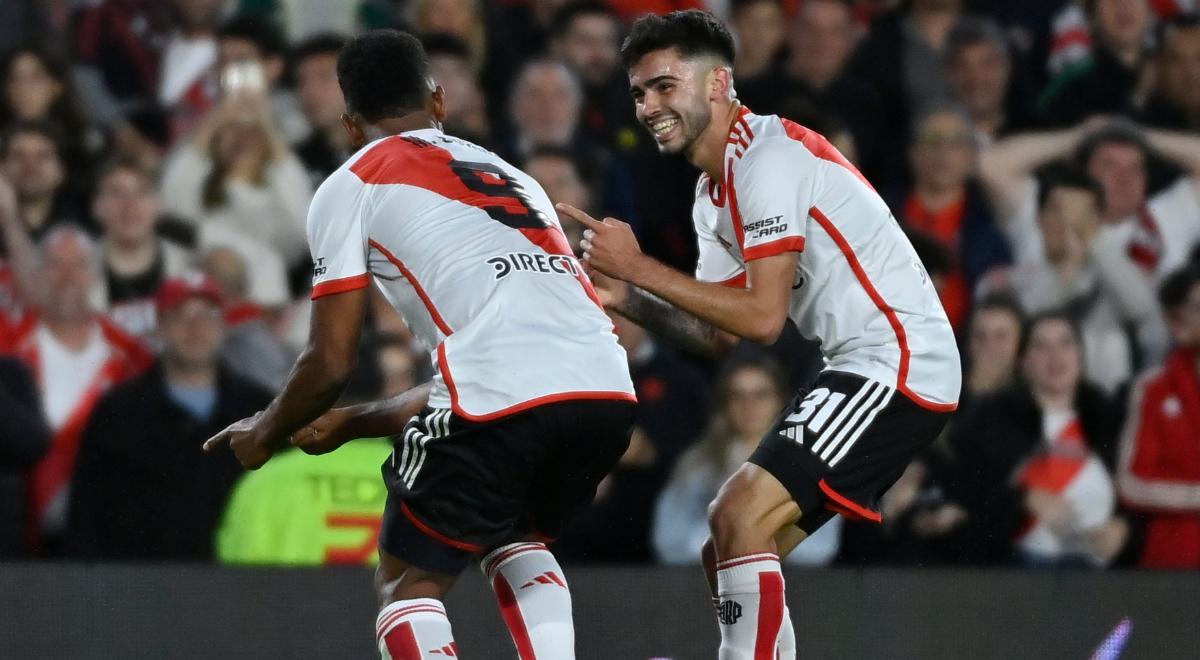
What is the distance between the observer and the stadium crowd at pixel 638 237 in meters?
6.23

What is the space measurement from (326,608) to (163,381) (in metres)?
1.21

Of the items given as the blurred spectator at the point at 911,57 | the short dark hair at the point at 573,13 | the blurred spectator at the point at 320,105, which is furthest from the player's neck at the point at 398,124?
the blurred spectator at the point at 911,57

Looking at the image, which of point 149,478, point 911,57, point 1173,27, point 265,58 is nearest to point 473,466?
point 149,478

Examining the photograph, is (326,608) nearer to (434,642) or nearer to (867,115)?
(434,642)

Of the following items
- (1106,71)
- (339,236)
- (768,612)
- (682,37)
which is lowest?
(768,612)

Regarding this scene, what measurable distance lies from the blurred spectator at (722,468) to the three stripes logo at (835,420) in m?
1.94

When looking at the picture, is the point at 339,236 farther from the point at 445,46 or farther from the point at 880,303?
the point at 445,46

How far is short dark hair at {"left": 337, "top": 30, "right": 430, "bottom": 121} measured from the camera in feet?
13.7

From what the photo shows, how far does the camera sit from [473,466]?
12.9ft

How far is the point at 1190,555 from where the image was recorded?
21.4ft

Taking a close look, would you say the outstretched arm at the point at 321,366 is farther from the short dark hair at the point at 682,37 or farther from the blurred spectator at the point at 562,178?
the blurred spectator at the point at 562,178

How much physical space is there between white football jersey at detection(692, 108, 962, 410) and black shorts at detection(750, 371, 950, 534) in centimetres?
5

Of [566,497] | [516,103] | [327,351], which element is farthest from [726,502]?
[516,103]

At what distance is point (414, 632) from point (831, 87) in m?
4.55
